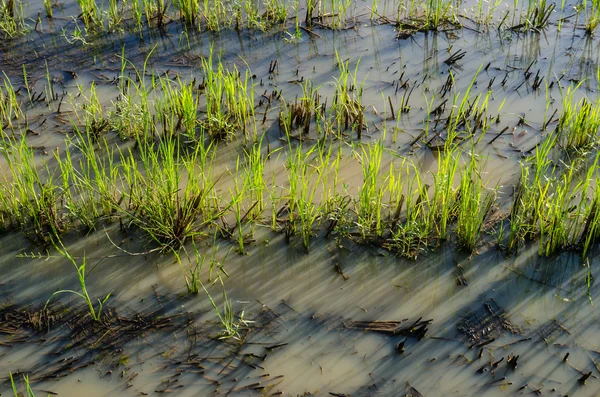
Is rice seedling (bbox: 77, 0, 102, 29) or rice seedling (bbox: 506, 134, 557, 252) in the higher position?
rice seedling (bbox: 77, 0, 102, 29)

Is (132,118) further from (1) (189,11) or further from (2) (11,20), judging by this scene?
(2) (11,20)

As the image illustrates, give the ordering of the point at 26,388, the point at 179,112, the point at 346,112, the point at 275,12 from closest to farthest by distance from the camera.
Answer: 1. the point at 26,388
2. the point at 179,112
3. the point at 346,112
4. the point at 275,12

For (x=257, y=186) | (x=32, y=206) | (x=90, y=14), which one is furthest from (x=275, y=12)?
(x=32, y=206)

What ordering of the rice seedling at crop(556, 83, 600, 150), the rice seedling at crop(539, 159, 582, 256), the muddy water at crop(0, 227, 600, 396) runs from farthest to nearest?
1. the rice seedling at crop(556, 83, 600, 150)
2. the rice seedling at crop(539, 159, 582, 256)
3. the muddy water at crop(0, 227, 600, 396)

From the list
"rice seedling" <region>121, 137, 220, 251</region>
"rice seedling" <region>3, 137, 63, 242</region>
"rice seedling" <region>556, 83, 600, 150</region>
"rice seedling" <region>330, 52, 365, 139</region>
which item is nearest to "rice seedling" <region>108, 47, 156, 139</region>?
"rice seedling" <region>121, 137, 220, 251</region>

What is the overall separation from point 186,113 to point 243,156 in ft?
1.44

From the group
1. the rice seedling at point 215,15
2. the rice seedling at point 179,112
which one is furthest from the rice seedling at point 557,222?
the rice seedling at point 215,15

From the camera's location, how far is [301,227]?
3.35 m

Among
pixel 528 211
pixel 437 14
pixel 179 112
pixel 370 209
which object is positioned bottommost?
pixel 528 211

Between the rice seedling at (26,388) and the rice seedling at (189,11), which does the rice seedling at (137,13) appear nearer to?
the rice seedling at (189,11)

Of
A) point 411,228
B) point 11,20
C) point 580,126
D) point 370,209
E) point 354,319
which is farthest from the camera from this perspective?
point 11,20

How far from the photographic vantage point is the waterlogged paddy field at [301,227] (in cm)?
265

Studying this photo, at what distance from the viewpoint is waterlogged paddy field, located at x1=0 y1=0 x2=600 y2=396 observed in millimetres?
2654

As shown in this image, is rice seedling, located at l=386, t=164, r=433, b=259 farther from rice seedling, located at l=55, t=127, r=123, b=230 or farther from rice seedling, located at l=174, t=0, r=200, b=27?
rice seedling, located at l=174, t=0, r=200, b=27
